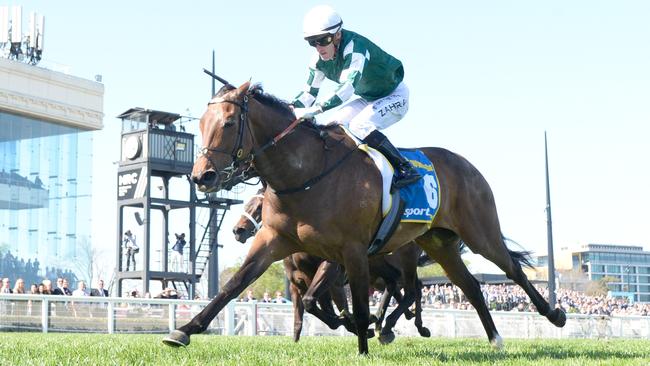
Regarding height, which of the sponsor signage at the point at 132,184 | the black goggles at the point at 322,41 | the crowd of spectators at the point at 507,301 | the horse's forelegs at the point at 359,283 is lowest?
the crowd of spectators at the point at 507,301

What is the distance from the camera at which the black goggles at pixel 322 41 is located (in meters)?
7.79

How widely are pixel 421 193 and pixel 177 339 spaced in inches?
99.7

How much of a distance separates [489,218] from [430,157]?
3.01 feet

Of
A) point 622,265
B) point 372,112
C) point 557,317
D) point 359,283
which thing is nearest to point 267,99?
point 372,112

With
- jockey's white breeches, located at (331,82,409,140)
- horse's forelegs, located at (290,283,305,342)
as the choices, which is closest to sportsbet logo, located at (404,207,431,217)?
jockey's white breeches, located at (331,82,409,140)

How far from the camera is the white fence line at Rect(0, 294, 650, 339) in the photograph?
17.5 m

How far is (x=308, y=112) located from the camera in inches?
299

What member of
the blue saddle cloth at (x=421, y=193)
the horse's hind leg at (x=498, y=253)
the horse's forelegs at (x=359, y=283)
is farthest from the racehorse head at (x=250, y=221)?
the horse's forelegs at (x=359, y=283)

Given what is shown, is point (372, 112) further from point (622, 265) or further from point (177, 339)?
point (622, 265)

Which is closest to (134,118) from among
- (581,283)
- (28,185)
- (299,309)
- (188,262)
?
(188,262)

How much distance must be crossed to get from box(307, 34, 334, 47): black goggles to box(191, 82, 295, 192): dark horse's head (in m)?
0.62

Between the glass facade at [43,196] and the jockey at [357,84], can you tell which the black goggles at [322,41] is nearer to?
the jockey at [357,84]

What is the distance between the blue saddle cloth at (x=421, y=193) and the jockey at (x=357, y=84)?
120mm

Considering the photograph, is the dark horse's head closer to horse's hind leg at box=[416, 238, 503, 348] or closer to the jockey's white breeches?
the jockey's white breeches
